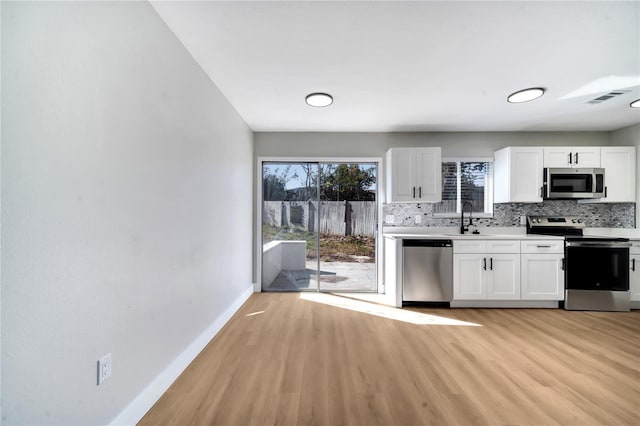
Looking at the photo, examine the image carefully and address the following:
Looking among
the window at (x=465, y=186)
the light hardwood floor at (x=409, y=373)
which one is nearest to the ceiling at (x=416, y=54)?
the window at (x=465, y=186)

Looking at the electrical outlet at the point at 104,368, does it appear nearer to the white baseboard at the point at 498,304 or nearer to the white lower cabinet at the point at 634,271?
the white baseboard at the point at 498,304

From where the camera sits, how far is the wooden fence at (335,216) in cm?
417

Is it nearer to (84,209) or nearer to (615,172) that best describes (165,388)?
(84,209)

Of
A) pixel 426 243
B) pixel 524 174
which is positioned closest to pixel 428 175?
pixel 426 243

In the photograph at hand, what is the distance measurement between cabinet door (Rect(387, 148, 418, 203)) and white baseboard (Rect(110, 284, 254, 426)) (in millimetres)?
2717

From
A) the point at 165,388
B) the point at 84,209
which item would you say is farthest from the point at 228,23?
the point at 165,388

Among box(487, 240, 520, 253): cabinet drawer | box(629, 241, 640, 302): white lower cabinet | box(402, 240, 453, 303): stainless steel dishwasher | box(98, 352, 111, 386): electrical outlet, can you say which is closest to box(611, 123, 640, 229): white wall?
box(629, 241, 640, 302): white lower cabinet

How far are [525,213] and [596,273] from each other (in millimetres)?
1044

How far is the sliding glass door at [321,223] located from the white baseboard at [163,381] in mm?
1626

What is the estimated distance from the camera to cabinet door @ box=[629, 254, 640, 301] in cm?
336

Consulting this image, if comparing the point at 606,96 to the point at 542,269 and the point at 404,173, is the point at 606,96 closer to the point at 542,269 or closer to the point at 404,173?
the point at 542,269

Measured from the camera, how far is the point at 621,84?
2.59m

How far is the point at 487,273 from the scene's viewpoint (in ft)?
11.3

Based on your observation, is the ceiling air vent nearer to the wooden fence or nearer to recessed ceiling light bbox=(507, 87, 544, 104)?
recessed ceiling light bbox=(507, 87, 544, 104)
